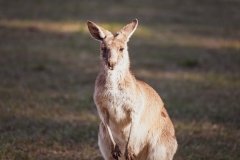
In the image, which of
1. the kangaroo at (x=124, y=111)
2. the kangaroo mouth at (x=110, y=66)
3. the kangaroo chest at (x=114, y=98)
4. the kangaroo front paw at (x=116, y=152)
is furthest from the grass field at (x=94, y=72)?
the kangaroo mouth at (x=110, y=66)

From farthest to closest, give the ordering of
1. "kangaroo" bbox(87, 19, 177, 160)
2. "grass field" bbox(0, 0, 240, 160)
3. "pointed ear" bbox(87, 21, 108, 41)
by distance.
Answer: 1. "grass field" bbox(0, 0, 240, 160)
2. "pointed ear" bbox(87, 21, 108, 41)
3. "kangaroo" bbox(87, 19, 177, 160)

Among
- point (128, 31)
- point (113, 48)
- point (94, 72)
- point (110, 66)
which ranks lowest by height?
point (94, 72)

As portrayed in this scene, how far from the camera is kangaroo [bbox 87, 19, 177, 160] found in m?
3.66

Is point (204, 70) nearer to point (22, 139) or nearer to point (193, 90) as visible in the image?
point (193, 90)

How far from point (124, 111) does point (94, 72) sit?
3.94 m

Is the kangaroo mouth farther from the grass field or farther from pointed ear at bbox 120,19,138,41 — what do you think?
the grass field

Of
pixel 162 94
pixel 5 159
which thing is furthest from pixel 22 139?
pixel 162 94

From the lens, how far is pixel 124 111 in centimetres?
373

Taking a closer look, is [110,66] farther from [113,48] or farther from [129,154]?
[129,154]

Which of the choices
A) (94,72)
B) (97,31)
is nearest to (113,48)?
(97,31)

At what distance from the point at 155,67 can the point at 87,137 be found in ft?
Answer: 10.4

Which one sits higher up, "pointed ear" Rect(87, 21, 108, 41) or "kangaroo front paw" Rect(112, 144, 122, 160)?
"pointed ear" Rect(87, 21, 108, 41)

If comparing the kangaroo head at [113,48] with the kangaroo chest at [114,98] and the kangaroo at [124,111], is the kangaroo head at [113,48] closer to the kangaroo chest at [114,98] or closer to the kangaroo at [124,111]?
the kangaroo at [124,111]

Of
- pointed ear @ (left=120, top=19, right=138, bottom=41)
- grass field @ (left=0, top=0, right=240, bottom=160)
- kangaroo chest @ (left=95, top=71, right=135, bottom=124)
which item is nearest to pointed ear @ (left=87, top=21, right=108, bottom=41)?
pointed ear @ (left=120, top=19, right=138, bottom=41)
